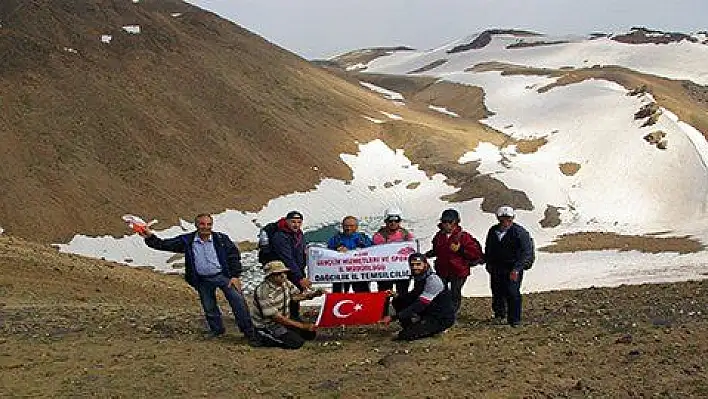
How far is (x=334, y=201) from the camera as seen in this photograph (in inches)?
2206

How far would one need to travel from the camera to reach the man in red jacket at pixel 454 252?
1314 cm

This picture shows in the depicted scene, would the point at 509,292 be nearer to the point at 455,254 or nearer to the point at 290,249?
the point at 455,254

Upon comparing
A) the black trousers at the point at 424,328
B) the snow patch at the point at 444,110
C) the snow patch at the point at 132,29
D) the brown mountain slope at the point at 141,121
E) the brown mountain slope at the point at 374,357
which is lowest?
the brown mountain slope at the point at 374,357

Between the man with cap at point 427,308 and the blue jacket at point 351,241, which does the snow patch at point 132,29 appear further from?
the man with cap at point 427,308

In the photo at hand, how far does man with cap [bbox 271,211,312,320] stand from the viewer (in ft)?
41.8

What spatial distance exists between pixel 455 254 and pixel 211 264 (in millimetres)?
4167

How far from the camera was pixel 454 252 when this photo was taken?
13281mm

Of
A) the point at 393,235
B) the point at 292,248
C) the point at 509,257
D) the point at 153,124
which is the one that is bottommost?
the point at 509,257

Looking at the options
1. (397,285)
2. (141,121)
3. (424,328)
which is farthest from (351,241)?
(141,121)

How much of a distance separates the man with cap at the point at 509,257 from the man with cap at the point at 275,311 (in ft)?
12.1

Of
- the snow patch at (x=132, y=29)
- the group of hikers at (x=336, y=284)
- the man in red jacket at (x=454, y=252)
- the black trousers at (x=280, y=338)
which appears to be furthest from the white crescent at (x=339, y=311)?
the snow patch at (x=132, y=29)

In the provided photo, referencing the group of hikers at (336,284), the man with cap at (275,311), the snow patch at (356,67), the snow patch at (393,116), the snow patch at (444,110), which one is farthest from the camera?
the snow patch at (356,67)

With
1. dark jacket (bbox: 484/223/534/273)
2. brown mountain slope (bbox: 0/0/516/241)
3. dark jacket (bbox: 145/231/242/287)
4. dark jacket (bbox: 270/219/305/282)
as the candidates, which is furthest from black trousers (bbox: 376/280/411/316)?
brown mountain slope (bbox: 0/0/516/241)

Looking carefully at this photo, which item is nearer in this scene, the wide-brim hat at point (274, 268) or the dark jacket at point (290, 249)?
the wide-brim hat at point (274, 268)
